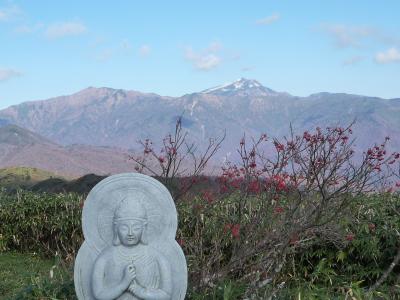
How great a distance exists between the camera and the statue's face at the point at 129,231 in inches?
194

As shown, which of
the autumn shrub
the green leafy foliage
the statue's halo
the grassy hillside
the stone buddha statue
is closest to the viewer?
the stone buddha statue

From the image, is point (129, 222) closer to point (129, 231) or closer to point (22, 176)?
point (129, 231)

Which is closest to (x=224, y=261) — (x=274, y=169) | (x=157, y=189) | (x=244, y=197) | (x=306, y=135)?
(x=244, y=197)

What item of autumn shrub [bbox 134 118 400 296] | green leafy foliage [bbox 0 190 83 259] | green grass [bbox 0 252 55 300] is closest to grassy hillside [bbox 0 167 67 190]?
green leafy foliage [bbox 0 190 83 259]

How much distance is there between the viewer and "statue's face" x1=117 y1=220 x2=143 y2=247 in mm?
4934

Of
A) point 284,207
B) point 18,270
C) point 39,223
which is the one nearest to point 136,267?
point 284,207

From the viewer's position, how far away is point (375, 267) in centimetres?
826

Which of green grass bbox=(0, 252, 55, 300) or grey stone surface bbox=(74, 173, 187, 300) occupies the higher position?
grey stone surface bbox=(74, 173, 187, 300)

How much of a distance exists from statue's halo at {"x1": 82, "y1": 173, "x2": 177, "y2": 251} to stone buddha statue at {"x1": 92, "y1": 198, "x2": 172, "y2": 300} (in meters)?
0.11

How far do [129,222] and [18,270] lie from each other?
5875 millimetres

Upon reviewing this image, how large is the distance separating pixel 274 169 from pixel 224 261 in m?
1.71

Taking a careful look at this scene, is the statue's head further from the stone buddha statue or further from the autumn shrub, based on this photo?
the autumn shrub

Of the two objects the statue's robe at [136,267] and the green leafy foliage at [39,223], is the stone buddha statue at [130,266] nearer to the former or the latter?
the statue's robe at [136,267]

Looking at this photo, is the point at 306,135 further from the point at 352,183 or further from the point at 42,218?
the point at 42,218
